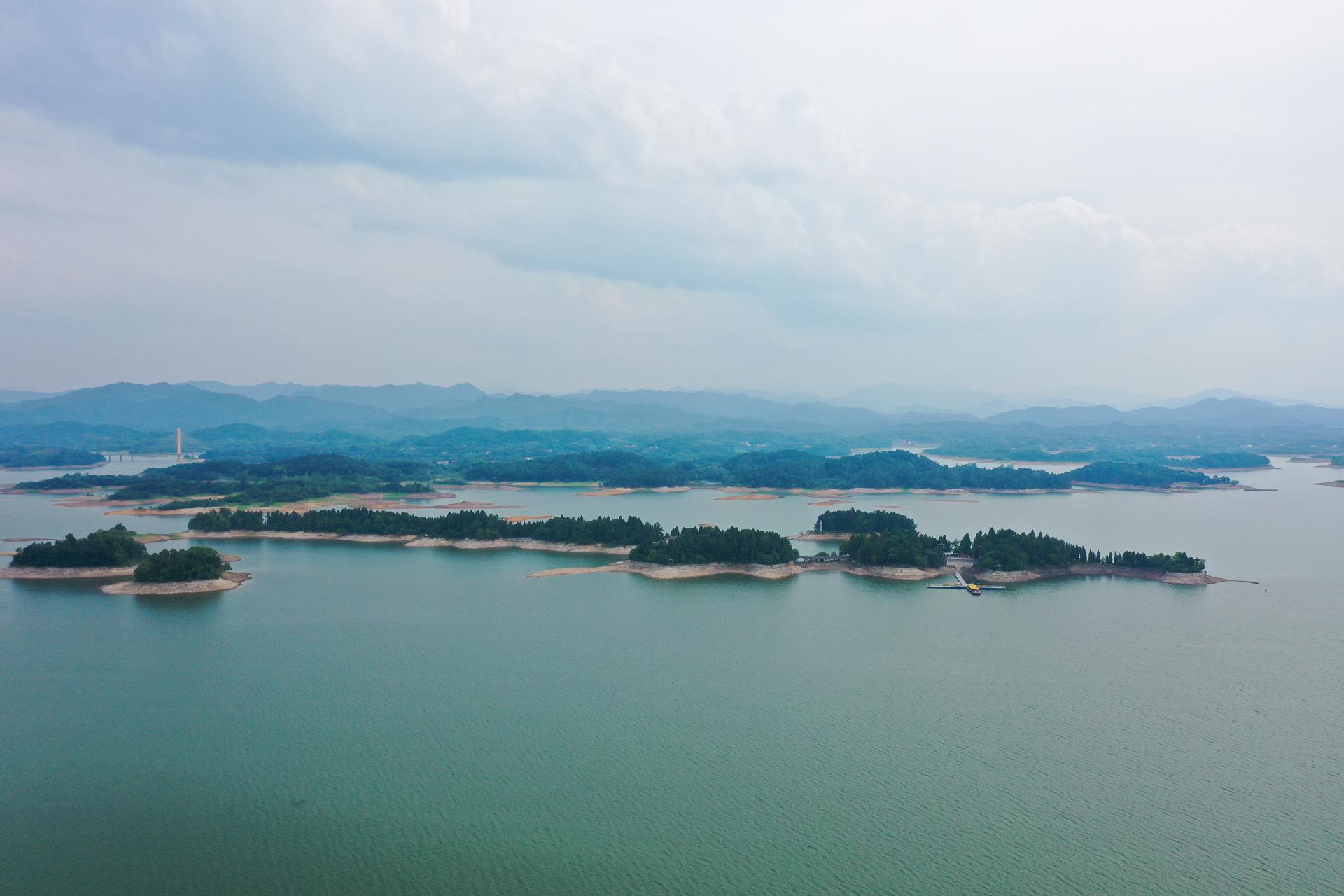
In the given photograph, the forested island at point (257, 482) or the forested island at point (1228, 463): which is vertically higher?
the forested island at point (1228, 463)

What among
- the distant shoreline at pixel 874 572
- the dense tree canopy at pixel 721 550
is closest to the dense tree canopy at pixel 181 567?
the distant shoreline at pixel 874 572

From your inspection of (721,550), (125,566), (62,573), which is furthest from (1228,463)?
(62,573)

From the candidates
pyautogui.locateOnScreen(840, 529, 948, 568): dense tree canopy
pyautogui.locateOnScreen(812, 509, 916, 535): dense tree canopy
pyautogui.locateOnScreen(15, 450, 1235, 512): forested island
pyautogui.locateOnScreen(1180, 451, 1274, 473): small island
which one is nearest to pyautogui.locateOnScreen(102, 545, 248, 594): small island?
pyautogui.locateOnScreen(840, 529, 948, 568): dense tree canopy

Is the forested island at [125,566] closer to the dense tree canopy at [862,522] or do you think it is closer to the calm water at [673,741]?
the calm water at [673,741]

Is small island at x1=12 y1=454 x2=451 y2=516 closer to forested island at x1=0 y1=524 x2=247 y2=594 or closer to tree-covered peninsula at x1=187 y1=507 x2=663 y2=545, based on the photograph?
tree-covered peninsula at x1=187 y1=507 x2=663 y2=545

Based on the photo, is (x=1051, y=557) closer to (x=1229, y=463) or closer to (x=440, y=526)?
(x=440, y=526)
